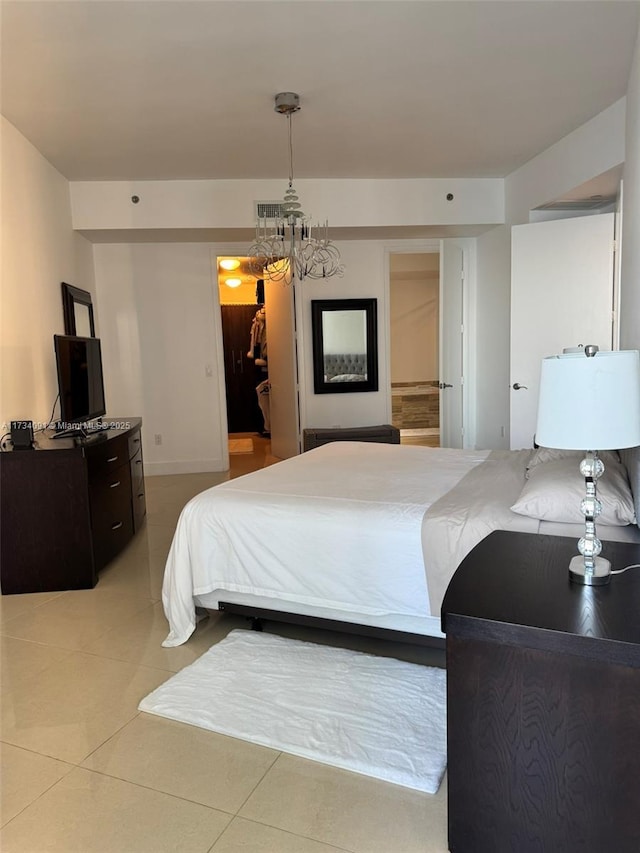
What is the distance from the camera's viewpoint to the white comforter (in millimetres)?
2385

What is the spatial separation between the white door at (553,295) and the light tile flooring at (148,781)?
10.0ft

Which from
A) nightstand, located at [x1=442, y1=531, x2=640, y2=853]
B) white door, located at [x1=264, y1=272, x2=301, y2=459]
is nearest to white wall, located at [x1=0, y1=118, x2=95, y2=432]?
white door, located at [x1=264, y1=272, x2=301, y2=459]

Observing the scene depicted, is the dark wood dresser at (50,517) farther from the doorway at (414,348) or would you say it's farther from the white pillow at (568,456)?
the doorway at (414,348)

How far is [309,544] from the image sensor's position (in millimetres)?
2514

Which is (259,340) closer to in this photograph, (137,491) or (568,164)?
(137,491)

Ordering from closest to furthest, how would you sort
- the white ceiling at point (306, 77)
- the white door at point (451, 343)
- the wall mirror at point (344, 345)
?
the white ceiling at point (306, 77) < the white door at point (451, 343) < the wall mirror at point (344, 345)

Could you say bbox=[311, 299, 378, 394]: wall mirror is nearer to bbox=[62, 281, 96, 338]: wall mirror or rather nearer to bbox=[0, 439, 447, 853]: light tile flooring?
bbox=[62, 281, 96, 338]: wall mirror

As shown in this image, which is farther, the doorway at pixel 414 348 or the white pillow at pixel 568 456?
the doorway at pixel 414 348

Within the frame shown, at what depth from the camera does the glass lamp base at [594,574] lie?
1.52 m

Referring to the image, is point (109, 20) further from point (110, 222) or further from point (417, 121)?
point (110, 222)

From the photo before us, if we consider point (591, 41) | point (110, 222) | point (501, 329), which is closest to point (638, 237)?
point (591, 41)

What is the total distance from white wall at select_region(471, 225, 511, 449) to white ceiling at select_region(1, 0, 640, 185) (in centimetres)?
110

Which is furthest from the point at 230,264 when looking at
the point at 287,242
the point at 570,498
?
the point at 570,498

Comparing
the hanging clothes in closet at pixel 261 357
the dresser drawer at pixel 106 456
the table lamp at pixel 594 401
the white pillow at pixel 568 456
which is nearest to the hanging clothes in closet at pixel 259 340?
the hanging clothes in closet at pixel 261 357
